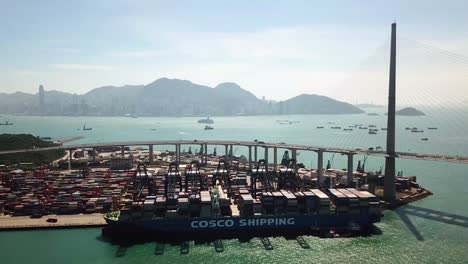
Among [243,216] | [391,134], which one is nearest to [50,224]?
[243,216]

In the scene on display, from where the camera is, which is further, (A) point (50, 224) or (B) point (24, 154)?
(B) point (24, 154)

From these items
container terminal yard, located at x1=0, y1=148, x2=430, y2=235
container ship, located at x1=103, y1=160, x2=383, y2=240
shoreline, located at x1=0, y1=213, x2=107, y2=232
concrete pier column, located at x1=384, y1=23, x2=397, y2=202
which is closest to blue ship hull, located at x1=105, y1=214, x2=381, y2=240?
container ship, located at x1=103, y1=160, x2=383, y2=240

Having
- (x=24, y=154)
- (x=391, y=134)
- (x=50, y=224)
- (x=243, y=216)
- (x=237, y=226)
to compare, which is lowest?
(x=50, y=224)

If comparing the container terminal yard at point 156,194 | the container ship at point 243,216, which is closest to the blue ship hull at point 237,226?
the container ship at point 243,216

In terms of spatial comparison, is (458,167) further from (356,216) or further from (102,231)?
(102,231)

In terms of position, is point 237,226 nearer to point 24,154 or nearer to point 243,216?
point 243,216

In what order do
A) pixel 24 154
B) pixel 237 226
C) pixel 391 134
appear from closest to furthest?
1. pixel 237 226
2. pixel 391 134
3. pixel 24 154

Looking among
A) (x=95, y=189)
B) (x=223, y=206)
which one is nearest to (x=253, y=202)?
(x=223, y=206)

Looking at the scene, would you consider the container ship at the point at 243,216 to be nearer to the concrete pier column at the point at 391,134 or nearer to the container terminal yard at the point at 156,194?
the container terminal yard at the point at 156,194
